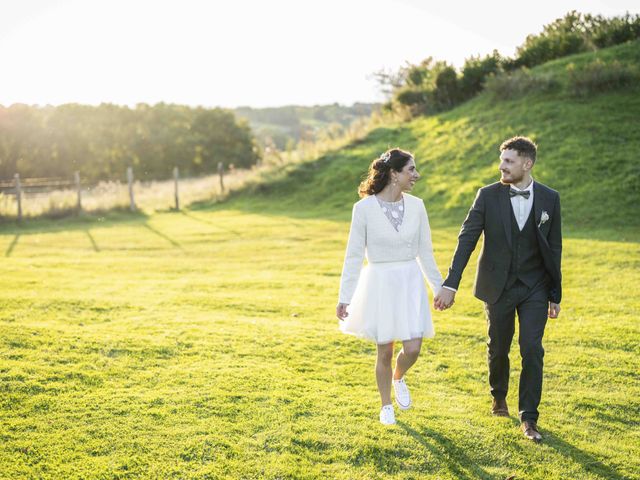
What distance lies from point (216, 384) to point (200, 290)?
610cm

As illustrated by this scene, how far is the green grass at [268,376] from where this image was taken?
17.7 ft

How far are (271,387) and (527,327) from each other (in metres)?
2.85

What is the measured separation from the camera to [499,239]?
19.2 ft

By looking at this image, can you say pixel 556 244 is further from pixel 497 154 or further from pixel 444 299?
pixel 497 154

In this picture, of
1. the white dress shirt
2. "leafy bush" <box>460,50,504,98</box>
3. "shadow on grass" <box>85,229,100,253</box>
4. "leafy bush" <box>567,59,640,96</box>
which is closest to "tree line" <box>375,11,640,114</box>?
"leafy bush" <box>460,50,504,98</box>

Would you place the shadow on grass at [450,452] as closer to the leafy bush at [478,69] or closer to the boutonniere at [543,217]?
the boutonniere at [543,217]

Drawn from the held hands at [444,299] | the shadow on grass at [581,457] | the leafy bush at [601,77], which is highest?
the leafy bush at [601,77]

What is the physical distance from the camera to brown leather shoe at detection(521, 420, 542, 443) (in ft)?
18.9

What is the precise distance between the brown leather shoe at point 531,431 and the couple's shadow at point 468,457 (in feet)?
0.17

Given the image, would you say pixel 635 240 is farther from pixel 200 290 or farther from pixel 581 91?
pixel 581 91

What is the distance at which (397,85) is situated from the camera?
42219 mm

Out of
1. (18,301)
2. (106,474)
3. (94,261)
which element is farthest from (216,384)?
(94,261)

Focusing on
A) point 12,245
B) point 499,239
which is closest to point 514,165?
point 499,239

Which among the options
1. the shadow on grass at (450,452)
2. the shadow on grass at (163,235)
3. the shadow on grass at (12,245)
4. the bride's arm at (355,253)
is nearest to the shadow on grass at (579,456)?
the shadow on grass at (450,452)
